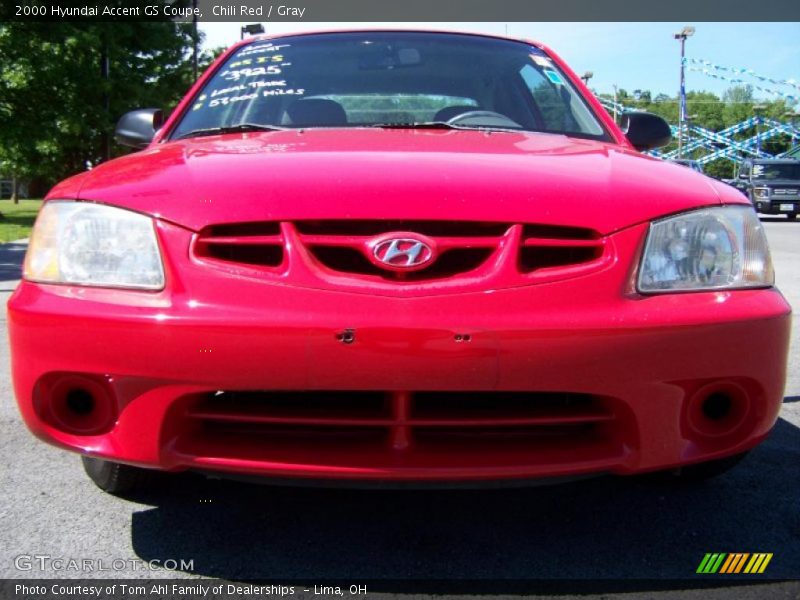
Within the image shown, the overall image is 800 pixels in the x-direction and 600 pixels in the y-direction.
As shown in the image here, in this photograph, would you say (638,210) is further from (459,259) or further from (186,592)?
(186,592)

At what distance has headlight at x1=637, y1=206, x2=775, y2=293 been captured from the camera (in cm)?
191

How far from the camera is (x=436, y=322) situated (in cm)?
173

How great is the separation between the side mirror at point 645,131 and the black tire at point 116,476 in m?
2.11

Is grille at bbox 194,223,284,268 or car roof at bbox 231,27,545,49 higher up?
car roof at bbox 231,27,545,49

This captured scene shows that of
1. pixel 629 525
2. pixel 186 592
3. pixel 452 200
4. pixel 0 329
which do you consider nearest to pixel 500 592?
pixel 629 525

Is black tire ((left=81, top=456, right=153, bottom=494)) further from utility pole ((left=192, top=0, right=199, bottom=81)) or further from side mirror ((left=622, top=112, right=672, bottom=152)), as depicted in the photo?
utility pole ((left=192, top=0, right=199, bottom=81))

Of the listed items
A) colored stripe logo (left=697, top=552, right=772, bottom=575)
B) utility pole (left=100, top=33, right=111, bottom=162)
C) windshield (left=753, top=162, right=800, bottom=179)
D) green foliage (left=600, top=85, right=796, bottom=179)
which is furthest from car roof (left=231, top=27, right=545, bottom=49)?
green foliage (left=600, top=85, right=796, bottom=179)

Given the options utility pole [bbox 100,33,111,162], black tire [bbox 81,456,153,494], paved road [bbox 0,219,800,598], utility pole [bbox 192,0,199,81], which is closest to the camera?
paved road [bbox 0,219,800,598]

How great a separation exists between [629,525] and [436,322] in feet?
3.29

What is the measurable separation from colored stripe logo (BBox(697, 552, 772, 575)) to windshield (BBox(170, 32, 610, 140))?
1476 mm

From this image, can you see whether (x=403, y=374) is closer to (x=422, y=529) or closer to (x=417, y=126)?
(x=422, y=529)

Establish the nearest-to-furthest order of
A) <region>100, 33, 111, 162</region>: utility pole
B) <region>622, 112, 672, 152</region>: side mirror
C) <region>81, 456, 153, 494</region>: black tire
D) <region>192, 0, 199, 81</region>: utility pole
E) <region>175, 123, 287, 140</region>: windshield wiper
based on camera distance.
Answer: <region>81, 456, 153, 494</region>: black tire
<region>175, 123, 287, 140</region>: windshield wiper
<region>622, 112, 672, 152</region>: side mirror
<region>100, 33, 111, 162</region>: utility pole
<region>192, 0, 199, 81</region>: utility pole

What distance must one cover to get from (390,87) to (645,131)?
3.25ft

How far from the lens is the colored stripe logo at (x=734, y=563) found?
204 cm
